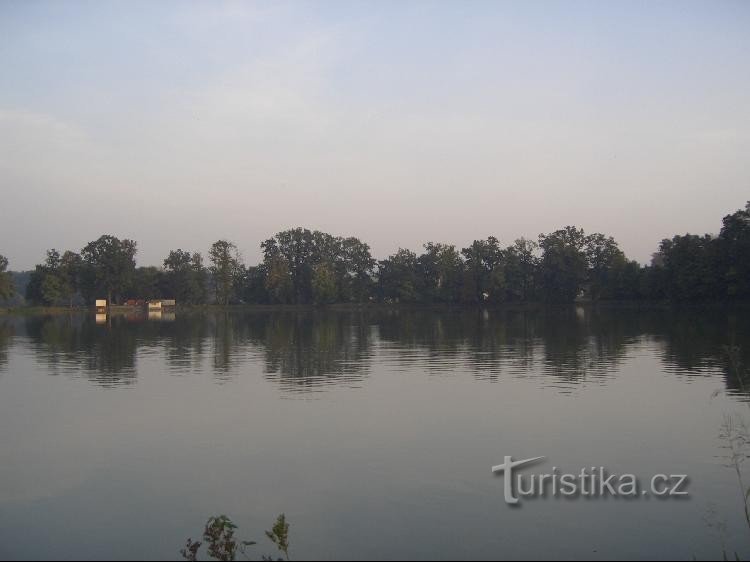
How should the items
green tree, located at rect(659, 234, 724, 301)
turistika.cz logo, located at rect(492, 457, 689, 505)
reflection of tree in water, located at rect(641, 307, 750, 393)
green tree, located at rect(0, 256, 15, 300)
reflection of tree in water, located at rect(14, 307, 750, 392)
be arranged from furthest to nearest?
green tree, located at rect(0, 256, 15, 300), green tree, located at rect(659, 234, 724, 301), reflection of tree in water, located at rect(14, 307, 750, 392), reflection of tree in water, located at rect(641, 307, 750, 393), turistika.cz logo, located at rect(492, 457, 689, 505)

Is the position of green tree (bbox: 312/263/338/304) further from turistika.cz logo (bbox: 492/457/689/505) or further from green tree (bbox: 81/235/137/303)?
turistika.cz logo (bbox: 492/457/689/505)

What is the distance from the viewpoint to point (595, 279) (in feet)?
367

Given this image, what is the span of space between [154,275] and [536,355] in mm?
118502

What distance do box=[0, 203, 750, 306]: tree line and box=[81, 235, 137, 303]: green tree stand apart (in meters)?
0.19

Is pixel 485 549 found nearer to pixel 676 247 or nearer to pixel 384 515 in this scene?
pixel 384 515

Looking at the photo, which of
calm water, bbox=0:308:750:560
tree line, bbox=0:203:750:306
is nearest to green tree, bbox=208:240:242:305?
tree line, bbox=0:203:750:306

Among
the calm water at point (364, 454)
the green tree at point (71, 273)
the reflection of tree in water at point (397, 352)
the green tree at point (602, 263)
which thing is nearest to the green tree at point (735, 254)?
the green tree at point (602, 263)

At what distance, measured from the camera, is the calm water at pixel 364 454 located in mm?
9648

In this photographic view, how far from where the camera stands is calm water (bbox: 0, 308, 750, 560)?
31.7ft

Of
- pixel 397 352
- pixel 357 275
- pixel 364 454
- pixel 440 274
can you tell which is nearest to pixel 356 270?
pixel 357 275

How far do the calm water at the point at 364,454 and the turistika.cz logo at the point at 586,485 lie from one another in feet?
0.89

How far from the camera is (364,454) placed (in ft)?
45.1

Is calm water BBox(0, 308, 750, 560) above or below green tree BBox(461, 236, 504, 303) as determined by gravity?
below

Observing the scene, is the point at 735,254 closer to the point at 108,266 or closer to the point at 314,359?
the point at 314,359
